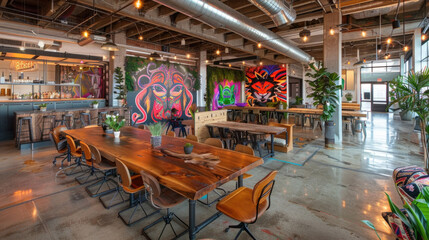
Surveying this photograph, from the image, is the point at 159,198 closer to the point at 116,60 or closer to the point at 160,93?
the point at 116,60

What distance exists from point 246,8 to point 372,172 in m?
5.09

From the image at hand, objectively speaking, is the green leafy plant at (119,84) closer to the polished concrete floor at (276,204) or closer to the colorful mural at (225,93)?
the polished concrete floor at (276,204)

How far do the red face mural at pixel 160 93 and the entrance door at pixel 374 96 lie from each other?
44.5 feet

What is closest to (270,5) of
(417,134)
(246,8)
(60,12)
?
(246,8)

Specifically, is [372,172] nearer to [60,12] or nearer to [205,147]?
[205,147]

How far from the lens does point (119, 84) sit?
339 inches

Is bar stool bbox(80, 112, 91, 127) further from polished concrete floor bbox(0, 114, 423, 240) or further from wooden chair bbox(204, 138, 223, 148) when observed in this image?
wooden chair bbox(204, 138, 223, 148)

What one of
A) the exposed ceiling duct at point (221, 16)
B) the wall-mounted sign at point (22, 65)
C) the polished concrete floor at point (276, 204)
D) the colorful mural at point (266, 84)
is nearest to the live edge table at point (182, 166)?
the polished concrete floor at point (276, 204)

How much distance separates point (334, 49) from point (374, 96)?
12898 mm

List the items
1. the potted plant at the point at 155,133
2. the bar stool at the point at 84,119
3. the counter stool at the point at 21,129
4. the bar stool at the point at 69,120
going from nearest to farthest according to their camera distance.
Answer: the potted plant at the point at 155,133 < the counter stool at the point at 21,129 < the bar stool at the point at 69,120 < the bar stool at the point at 84,119

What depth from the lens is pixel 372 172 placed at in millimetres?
4055

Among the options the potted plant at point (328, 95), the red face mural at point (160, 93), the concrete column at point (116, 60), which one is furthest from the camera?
the red face mural at point (160, 93)

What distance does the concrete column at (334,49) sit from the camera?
20.6 feet

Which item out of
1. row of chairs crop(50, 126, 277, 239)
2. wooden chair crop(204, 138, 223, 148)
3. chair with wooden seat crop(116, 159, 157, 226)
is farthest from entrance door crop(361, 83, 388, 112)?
chair with wooden seat crop(116, 159, 157, 226)
